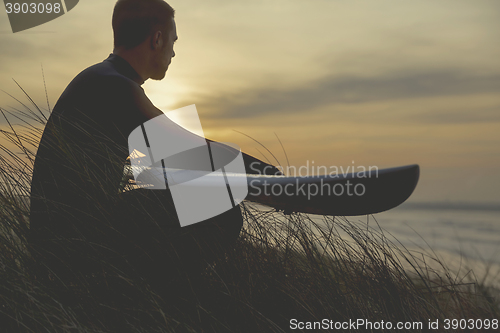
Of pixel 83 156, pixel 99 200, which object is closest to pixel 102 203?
pixel 99 200

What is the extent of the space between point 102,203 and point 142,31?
2.77 ft

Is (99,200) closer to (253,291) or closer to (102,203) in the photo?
(102,203)

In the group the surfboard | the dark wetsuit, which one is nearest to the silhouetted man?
the dark wetsuit

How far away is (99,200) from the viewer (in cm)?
148

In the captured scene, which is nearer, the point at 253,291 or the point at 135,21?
the point at 253,291

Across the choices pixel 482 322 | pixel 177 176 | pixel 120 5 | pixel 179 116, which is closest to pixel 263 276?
pixel 177 176

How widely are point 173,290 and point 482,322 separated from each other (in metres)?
1.24

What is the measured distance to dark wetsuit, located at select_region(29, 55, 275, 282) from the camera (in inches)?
56.3

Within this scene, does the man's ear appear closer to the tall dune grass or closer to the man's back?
A: the man's back

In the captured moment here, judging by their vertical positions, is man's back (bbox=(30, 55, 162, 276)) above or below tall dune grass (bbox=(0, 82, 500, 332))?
above

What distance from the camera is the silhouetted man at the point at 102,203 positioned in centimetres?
143

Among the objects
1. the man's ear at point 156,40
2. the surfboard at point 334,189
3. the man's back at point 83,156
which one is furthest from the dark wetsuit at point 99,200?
the man's ear at point 156,40

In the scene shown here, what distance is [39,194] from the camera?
1544 millimetres

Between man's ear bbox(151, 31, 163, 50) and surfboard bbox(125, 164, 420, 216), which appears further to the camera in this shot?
man's ear bbox(151, 31, 163, 50)
